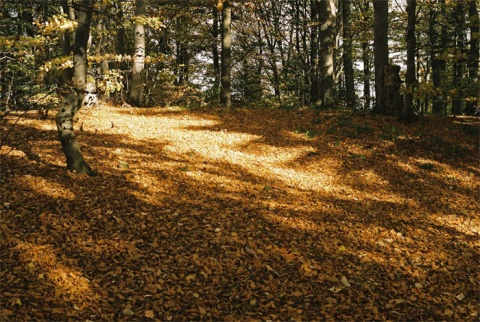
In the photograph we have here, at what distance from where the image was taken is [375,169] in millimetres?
9742

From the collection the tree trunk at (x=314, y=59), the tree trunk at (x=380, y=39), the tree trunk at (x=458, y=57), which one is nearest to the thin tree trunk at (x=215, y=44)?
the tree trunk at (x=314, y=59)

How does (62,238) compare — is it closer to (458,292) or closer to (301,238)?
(301,238)

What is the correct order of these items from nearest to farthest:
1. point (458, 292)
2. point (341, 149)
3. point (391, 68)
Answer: point (458, 292) → point (341, 149) → point (391, 68)

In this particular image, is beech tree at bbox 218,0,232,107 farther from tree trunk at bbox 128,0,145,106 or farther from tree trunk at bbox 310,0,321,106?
tree trunk at bbox 310,0,321,106

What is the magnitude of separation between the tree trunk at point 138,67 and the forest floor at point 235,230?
4.90m

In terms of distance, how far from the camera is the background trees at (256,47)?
1317 cm

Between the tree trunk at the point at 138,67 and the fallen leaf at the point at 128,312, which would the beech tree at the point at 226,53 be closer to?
the tree trunk at the point at 138,67

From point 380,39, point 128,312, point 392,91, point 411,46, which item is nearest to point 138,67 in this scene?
point 380,39

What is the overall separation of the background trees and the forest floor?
3.52m

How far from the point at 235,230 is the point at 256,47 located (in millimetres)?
20895

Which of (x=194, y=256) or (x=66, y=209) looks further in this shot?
(x=66, y=209)

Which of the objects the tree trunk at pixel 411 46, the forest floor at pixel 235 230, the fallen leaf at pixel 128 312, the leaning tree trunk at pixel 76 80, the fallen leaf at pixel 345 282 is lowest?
the fallen leaf at pixel 345 282

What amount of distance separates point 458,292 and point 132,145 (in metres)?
8.13

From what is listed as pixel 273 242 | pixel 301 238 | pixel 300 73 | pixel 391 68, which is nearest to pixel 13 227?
pixel 273 242
